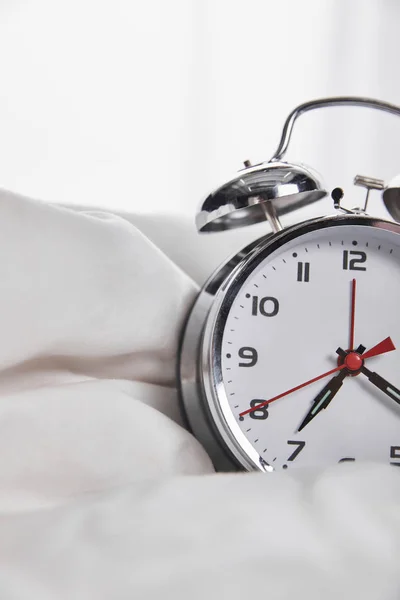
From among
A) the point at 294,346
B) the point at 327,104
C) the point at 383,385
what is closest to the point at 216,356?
the point at 294,346

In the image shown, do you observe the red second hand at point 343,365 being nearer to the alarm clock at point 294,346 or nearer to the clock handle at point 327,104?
the alarm clock at point 294,346

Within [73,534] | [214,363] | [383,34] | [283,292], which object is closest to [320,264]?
[283,292]

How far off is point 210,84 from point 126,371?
0.66 meters

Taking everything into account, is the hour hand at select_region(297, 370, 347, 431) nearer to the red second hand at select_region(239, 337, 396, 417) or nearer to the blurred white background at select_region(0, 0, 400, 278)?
the red second hand at select_region(239, 337, 396, 417)

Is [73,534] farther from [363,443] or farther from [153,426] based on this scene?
[363,443]

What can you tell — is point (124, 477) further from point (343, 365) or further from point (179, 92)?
point (179, 92)

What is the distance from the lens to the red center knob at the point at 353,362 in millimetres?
771

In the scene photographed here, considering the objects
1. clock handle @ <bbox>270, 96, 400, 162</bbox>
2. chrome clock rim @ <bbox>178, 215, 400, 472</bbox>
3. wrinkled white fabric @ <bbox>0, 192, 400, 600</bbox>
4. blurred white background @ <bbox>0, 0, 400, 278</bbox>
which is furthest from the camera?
blurred white background @ <bbox>0, 0, 400, 278</bbox>

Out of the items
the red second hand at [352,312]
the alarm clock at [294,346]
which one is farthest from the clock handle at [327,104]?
the red second hand at [352,312]

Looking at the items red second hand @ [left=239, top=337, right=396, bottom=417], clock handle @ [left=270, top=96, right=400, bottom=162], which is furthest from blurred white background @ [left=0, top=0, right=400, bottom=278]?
red second hand @ [left=239, top=337, right=396, bottom=417]

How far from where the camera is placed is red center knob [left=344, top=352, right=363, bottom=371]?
2.53ft

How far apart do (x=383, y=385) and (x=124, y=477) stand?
0.31 metres

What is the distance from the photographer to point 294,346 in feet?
2.54

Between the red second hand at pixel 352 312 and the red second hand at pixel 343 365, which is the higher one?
the red second hand at pixel 352 312
